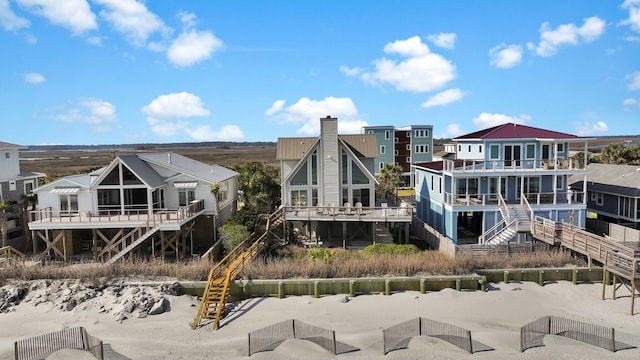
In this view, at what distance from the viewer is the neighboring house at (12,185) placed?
31.0m

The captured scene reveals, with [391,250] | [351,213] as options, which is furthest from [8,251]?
[391,250]

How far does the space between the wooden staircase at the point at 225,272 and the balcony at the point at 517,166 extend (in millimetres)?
12278

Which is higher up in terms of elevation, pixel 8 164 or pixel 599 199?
pixel 8 164

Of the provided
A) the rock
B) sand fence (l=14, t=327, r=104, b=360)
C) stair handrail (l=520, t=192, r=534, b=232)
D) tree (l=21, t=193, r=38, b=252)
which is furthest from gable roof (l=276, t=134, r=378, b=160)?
sand fence (l=14, t=327, r=104, b=360)

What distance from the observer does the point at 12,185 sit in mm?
32406

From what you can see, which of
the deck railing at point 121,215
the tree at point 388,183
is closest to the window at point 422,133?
the tree at point 388,183

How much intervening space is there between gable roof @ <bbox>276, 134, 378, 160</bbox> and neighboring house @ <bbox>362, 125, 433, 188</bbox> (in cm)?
2461

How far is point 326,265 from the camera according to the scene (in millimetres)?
24141

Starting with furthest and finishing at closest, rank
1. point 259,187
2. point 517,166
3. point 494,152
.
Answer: point 259,187
point 494,152
point 517,166

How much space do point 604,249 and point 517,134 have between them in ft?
39.6

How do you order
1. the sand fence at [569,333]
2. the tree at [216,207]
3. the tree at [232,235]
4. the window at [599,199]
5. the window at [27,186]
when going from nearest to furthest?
the sand fence at [569,333] < the tree at [232,235] < the tree at [216,207] < the window at [27,186] < the window at [599,199]

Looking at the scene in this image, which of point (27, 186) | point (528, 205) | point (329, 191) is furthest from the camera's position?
point (27, 186)

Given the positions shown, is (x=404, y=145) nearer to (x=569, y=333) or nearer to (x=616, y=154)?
(x=616, y=154)

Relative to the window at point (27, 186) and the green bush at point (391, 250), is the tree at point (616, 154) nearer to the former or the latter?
the green bush at point (391, 250)
